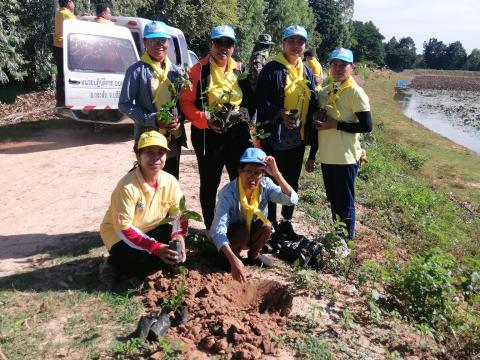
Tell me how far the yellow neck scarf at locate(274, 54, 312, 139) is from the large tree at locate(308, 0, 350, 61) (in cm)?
5396

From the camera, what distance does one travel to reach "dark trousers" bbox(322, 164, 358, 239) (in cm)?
437

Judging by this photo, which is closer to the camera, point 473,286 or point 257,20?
point 473,286

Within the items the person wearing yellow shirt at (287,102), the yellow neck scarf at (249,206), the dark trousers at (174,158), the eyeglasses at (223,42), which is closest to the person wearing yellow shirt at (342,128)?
the person wearing yellow shirt at (287,102)

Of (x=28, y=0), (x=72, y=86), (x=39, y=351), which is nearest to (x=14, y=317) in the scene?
(x=39, y=351)

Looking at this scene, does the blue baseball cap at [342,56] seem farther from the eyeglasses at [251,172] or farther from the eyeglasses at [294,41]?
the eyeglasses at [251,172]

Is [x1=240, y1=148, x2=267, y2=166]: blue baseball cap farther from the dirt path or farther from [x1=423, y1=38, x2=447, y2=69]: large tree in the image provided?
[x1=423, y1=38, x2=447, y2=69]: large tree

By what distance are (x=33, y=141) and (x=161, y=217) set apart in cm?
625

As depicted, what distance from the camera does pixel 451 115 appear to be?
34.2m

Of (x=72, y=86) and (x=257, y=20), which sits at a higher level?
(x=257, y=20)

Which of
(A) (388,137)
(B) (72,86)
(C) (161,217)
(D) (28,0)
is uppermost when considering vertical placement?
(D) (28,0)

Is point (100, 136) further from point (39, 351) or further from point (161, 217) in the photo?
point (39, 351)

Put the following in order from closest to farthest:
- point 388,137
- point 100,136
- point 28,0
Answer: point 100,136, point 28,0, point 388,137

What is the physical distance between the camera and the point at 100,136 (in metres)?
9.39

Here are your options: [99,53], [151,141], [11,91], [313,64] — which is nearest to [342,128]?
[151,141]
